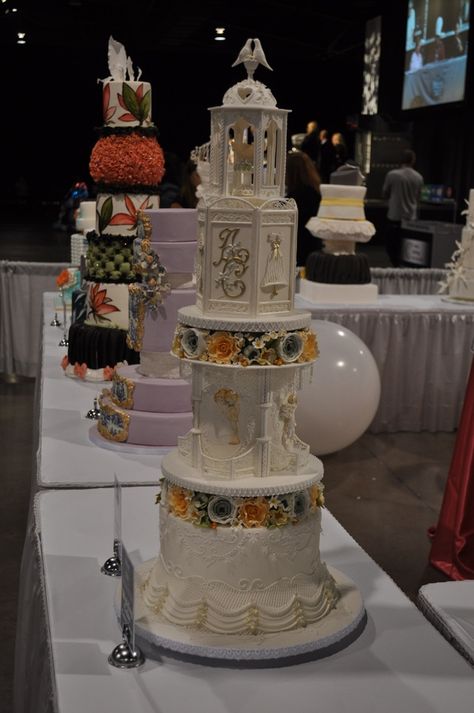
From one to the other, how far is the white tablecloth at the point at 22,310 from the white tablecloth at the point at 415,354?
6.64 ft

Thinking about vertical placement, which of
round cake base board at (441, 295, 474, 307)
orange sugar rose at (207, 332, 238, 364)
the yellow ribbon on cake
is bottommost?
round cake base board at (441, 295, 474, 307)

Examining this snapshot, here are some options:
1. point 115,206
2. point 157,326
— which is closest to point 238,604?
point 157,326

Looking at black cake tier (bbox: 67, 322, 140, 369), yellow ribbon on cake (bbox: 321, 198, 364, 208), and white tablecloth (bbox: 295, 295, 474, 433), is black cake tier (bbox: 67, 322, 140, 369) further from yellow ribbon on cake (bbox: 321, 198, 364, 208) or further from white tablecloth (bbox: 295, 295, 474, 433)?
yellow ribbon on cake (bbox: 321, 198, 364, 208)

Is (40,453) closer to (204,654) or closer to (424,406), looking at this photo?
(204,654)

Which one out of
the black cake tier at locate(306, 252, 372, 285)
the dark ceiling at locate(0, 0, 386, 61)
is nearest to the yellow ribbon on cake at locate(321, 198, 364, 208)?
the black cake tier at locate(306, 252, 372, 285)

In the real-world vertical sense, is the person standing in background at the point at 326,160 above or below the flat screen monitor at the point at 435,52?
below

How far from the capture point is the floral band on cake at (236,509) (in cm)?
176

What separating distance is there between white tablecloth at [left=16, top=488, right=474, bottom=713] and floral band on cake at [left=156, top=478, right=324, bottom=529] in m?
0.26

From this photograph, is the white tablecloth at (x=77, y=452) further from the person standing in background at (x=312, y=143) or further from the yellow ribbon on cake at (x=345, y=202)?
the person standing in background at (x=312, y=143)

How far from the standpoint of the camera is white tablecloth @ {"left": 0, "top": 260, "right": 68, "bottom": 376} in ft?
20.9

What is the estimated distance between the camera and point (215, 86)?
55.0 feet

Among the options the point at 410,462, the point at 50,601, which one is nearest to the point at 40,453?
the point at 50,601

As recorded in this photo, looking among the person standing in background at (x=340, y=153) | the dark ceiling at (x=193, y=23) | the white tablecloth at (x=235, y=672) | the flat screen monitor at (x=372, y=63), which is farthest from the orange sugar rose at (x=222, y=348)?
the flat screen monitor at (x=372, y=63)

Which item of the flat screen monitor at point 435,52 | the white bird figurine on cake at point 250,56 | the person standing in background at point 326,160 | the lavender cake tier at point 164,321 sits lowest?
the lavender cake tier at point 164,321
